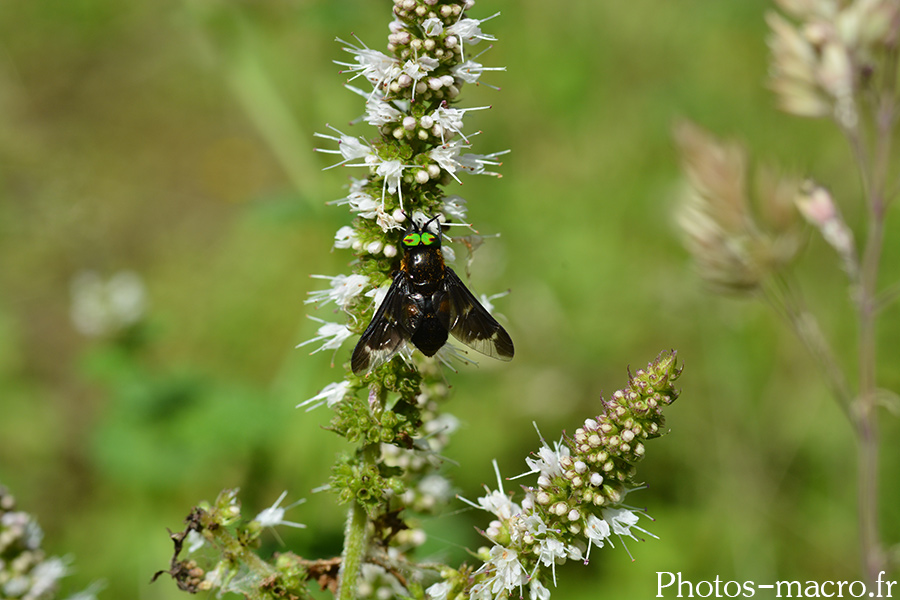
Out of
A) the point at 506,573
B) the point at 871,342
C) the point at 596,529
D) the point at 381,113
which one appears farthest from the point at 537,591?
the point at 871,342

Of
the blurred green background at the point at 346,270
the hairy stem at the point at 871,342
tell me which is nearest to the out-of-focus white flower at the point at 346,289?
the blurred green background at the point at 346,270

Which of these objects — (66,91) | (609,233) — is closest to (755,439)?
(609,233)

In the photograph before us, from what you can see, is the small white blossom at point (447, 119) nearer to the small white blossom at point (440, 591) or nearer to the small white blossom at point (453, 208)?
the small white blossom at point (453, 208)

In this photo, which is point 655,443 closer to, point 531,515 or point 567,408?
point 567,408

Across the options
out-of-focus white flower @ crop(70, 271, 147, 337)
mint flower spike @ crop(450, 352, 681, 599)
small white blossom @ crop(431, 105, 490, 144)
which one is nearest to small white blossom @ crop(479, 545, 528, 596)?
mint flower spike @ crop(450, 352, 681, 599)

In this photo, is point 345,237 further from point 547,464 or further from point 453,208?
point 547,464
